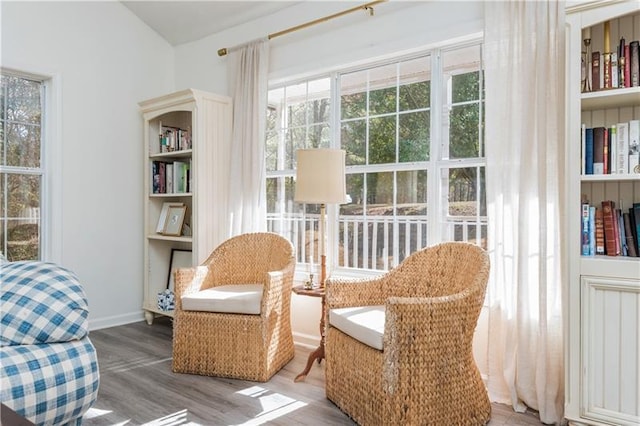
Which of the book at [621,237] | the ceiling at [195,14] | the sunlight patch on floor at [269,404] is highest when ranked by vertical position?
the ceiling at [195,14]

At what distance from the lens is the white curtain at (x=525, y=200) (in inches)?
90.9

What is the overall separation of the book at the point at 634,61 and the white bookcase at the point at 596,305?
0.07 metres

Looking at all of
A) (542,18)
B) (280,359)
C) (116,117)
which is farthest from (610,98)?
(116,117)

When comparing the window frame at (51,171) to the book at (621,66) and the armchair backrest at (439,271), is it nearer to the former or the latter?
the armchair backrest at (439,271)

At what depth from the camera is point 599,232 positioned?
215cm

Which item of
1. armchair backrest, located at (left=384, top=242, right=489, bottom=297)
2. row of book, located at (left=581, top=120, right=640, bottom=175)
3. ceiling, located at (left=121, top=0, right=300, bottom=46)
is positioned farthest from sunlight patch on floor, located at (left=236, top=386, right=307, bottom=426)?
ceiling, located at (left=121, top=0, right=300, bottom=46)

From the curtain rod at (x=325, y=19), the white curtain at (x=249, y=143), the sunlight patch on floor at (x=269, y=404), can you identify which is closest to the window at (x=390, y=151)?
the white curtain at (x=249, y=143)

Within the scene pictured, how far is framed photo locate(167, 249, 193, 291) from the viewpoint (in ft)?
13.8

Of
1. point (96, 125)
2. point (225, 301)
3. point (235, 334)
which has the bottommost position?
point (235, 334)

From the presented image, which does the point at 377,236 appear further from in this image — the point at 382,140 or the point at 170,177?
the point at 170,177

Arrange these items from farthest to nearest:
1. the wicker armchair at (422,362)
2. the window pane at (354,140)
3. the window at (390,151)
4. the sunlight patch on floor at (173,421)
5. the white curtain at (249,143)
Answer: the white curtain at (249,143) < the window pane at (354,140) < the window at (390,151) < the sunlight patch on floor at (173,421) < the wicker armchair at (422,362)

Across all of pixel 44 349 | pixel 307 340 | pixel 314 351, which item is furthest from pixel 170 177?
pixel 44 349

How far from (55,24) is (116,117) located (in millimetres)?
830

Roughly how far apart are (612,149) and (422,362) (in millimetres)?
1287
